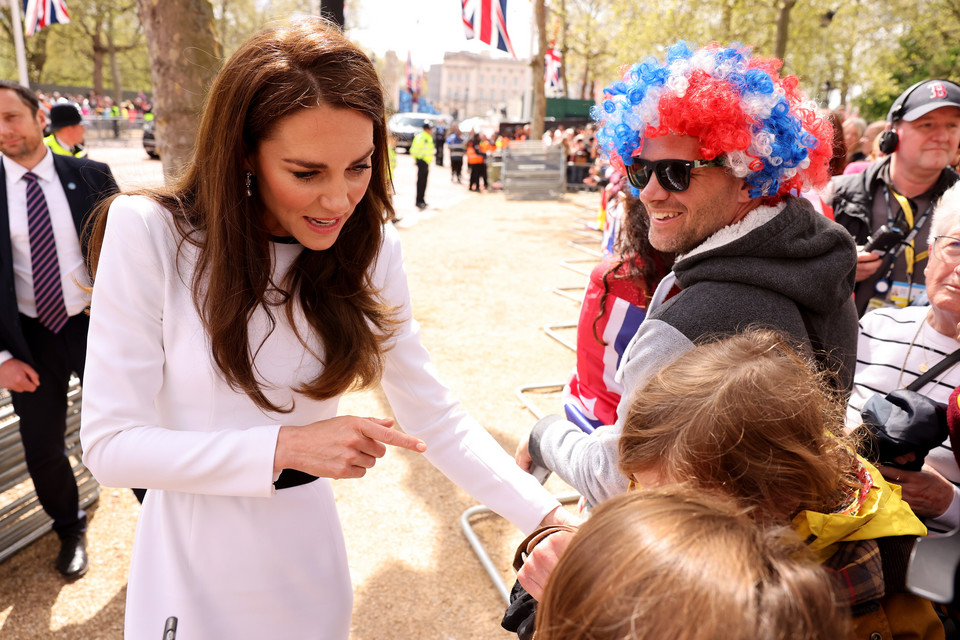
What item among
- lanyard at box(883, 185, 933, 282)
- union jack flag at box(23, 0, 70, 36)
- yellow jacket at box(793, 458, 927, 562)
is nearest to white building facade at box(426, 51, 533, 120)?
union jack flag at box(23, 0, 70, 36)

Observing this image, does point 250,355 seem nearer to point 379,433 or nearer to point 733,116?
point 379,433

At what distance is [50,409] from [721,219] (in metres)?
3.09

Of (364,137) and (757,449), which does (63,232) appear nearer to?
(364,137)

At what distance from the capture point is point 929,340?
2.05 meters

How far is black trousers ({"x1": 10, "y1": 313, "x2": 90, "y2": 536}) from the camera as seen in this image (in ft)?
9.87

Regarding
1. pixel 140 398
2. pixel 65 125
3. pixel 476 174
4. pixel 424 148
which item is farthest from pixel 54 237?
pixel 476 174

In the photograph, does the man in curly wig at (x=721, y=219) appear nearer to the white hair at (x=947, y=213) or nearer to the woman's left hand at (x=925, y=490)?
→ the woman's left hand at (x=925, y=490)

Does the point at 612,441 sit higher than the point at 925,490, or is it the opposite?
the point at 612,441

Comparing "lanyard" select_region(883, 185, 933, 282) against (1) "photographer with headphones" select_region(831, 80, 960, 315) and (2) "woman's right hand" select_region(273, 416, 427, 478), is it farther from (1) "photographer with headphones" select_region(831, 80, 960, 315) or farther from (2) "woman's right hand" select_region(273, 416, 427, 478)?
(2) "woman's right hand" select_region(273, 416, 427, 478)

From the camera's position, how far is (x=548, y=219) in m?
14.2

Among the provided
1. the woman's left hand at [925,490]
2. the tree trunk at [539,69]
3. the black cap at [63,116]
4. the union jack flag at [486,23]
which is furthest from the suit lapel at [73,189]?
the tree trunk at [539,69]

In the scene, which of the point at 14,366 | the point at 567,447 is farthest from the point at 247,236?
the point at 14,366

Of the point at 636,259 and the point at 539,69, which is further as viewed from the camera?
the point at 539,69

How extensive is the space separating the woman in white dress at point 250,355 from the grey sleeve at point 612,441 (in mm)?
120
